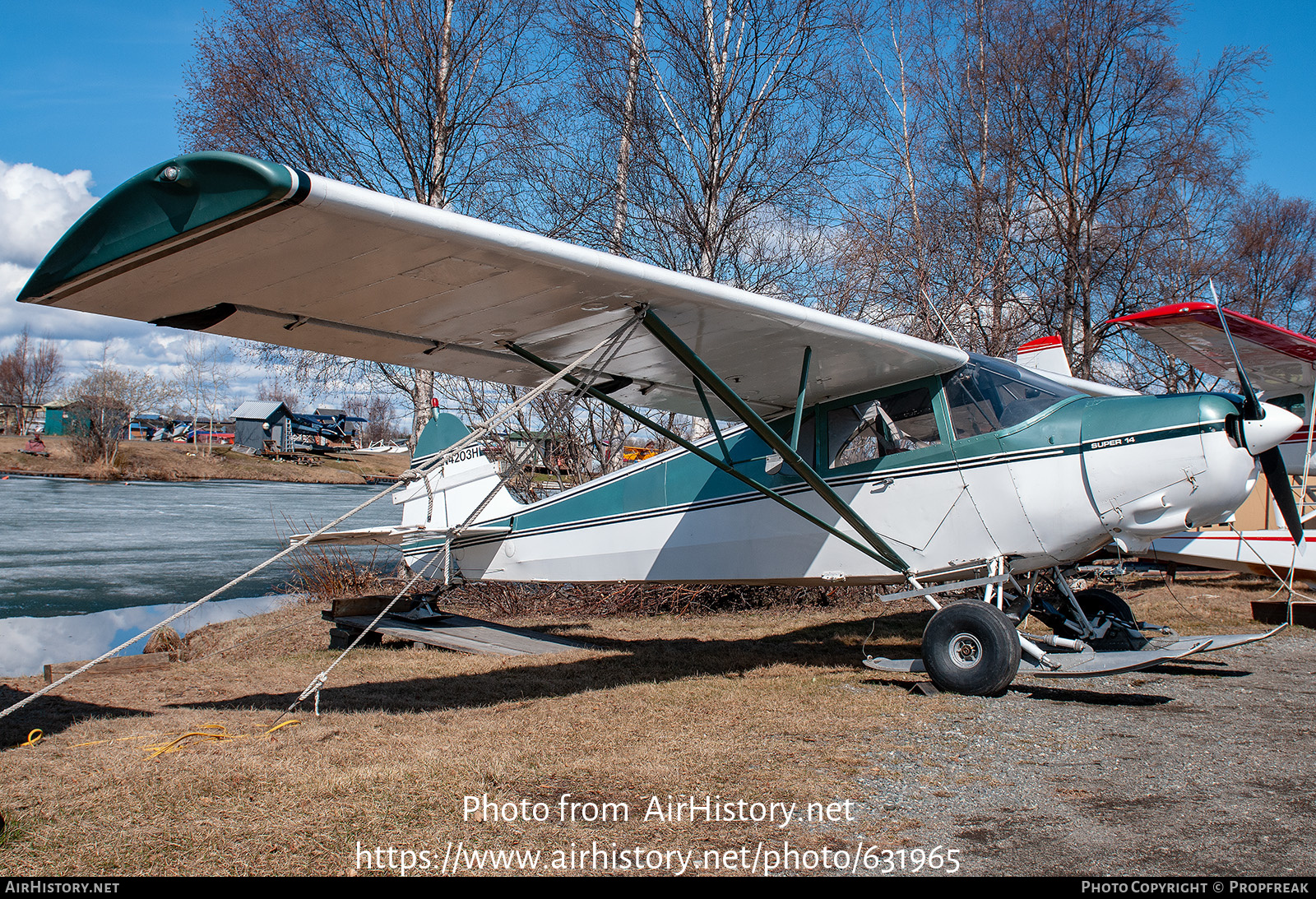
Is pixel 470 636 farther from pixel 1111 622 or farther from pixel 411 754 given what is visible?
pixel 1111 622

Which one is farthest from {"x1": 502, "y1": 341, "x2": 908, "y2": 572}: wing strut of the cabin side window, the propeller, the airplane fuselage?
the propeller

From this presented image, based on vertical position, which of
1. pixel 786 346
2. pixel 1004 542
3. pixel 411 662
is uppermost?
pixel 786 346

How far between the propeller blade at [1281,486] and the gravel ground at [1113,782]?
3.87 ft

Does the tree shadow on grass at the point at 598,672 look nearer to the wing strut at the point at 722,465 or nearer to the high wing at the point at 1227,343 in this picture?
the wing strut at the point at 722,465

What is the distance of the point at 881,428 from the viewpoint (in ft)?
20.6

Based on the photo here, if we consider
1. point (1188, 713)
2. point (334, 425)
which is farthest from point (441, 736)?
point (334, 425)

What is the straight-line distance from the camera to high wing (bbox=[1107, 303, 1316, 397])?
6.47 m

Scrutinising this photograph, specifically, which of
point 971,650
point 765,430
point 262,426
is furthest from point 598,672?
point 262,426

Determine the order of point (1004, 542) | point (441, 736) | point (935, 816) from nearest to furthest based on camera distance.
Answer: point (935, 816) → point (441, 736) → point (1004, 542)

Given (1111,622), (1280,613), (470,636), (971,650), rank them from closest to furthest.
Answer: (971,650)
(1111,622)
(470,636)
(1280,613)

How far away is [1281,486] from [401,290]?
6139 millimetres

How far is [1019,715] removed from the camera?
15.7 ft

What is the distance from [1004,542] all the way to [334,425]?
88.0m
